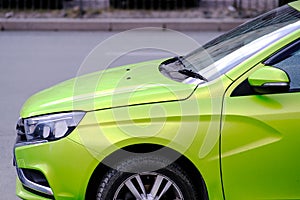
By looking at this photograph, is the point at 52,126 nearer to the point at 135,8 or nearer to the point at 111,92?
the point at 111,92

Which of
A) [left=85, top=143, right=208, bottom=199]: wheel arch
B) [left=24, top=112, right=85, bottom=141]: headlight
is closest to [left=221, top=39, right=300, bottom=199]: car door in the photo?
[left=85, top=143, right=208, bottom=199]: wheel arch

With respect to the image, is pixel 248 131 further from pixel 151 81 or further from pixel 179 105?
pixel 151 81

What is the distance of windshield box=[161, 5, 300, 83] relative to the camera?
12.3ft

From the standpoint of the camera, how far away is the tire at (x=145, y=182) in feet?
11.7

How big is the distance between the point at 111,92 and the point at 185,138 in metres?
0.70

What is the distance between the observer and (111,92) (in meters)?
3.83

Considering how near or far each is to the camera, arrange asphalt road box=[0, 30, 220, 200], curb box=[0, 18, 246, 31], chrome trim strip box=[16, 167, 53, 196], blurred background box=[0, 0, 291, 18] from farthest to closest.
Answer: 1. blurred background box=[0, 0, 291, 18]
2. curb box=[0, 18, 246, 31]
3. asphalt road box=[0, 30, 220, 200]
4. chrome trim strip box=[16, 167, 53, 196]

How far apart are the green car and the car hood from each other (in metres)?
0.01

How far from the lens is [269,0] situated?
1343 cm

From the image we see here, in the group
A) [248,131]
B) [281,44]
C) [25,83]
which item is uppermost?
[281,44]

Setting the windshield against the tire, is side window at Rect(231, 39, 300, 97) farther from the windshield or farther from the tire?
the tire

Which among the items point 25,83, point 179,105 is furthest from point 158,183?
point 25,83

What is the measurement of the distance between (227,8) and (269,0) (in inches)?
→ 50.2

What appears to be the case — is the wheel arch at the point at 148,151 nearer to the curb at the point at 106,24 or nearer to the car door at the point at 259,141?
the car door at the point at 259,141
